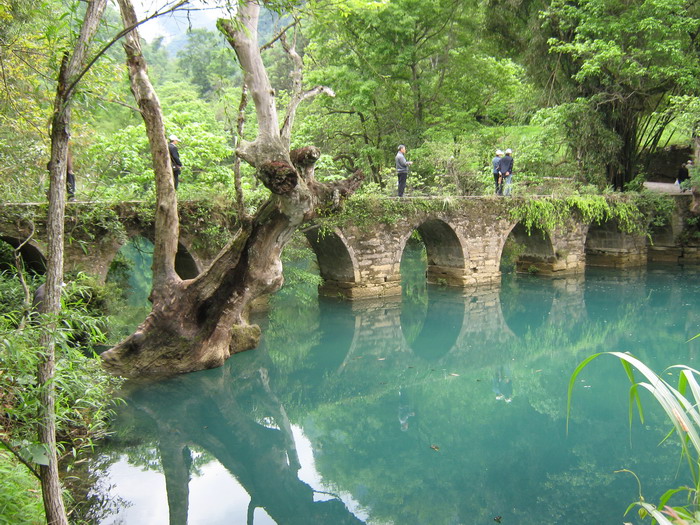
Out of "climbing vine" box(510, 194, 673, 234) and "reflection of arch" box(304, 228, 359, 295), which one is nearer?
"reflection of arch" box(304, 228, 359, 295)

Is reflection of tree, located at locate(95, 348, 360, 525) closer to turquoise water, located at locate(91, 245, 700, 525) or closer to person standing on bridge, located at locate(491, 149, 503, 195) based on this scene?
turquoise water, located at locate(91, 245, 700, 525)

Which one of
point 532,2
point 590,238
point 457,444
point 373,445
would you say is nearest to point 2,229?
point 373,445

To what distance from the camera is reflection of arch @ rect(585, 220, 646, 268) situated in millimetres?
17281

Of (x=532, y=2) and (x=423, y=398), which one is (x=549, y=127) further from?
(x=423, y=398)

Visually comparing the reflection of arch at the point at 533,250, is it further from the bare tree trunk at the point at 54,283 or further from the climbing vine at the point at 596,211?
the bare tree trunk at the point at 54,283

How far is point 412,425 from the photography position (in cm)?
687

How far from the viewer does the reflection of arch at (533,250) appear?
15.7 m

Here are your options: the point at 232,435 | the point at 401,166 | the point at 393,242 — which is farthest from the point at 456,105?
the point at 232,435

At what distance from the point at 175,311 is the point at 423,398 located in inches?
136

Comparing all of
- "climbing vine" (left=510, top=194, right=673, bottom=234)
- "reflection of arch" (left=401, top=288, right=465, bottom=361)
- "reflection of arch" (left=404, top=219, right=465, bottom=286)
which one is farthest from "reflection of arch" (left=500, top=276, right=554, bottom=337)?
"climbing vine" (left=510, top=194, right=673, bottom=234)

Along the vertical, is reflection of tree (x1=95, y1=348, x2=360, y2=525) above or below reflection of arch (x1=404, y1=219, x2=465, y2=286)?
below

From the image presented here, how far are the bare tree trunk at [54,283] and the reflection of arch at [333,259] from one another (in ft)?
28.2

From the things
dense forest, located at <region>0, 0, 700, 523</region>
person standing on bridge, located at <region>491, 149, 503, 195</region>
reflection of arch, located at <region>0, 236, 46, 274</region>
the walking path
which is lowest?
reflection of arch, located at <region>0, 236, 46, 274</region>

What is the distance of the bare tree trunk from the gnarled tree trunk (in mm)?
3591
